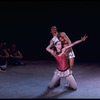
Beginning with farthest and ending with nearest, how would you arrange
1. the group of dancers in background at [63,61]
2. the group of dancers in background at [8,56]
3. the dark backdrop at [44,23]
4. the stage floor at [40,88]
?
the dark backdrop at [44,23] → the group of dancers in background at [8,56] → the group of dancers in background at [63,61] → the stage floor at [40,88]

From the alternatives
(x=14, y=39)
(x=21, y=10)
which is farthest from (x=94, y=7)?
(x=14, y=39)

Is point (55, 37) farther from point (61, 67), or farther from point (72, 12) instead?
point (72, 12)

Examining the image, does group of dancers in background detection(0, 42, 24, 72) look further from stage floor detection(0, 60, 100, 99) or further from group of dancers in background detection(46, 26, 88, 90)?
group of dancers in background detection(46, 26, 88, 90)

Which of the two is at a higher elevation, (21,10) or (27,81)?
(21,10)

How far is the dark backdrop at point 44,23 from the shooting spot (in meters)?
14.0

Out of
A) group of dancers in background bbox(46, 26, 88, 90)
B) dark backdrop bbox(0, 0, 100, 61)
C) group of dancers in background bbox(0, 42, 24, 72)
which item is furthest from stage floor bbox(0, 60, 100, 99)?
dark backdrop bbox(0, 0, 100, 61)

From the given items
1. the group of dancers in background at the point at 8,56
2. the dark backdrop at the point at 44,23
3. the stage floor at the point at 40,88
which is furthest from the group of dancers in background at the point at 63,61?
the dark backdrop at the point at 44,23

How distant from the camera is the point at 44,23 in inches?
581

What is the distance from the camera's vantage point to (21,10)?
1402 centimetres

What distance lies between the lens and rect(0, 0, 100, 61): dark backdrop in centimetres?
1396

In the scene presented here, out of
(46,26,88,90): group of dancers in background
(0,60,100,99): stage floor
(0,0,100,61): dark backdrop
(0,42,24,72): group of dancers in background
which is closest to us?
(0,60,100,99): stage floor

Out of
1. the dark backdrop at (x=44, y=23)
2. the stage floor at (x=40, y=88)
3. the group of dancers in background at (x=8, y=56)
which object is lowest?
the stage floor at (x=40, y=88)

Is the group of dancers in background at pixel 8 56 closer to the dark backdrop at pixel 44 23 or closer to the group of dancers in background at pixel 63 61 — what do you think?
the dark backdrop at pixel 44 23

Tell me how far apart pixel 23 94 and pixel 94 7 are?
1069cm
